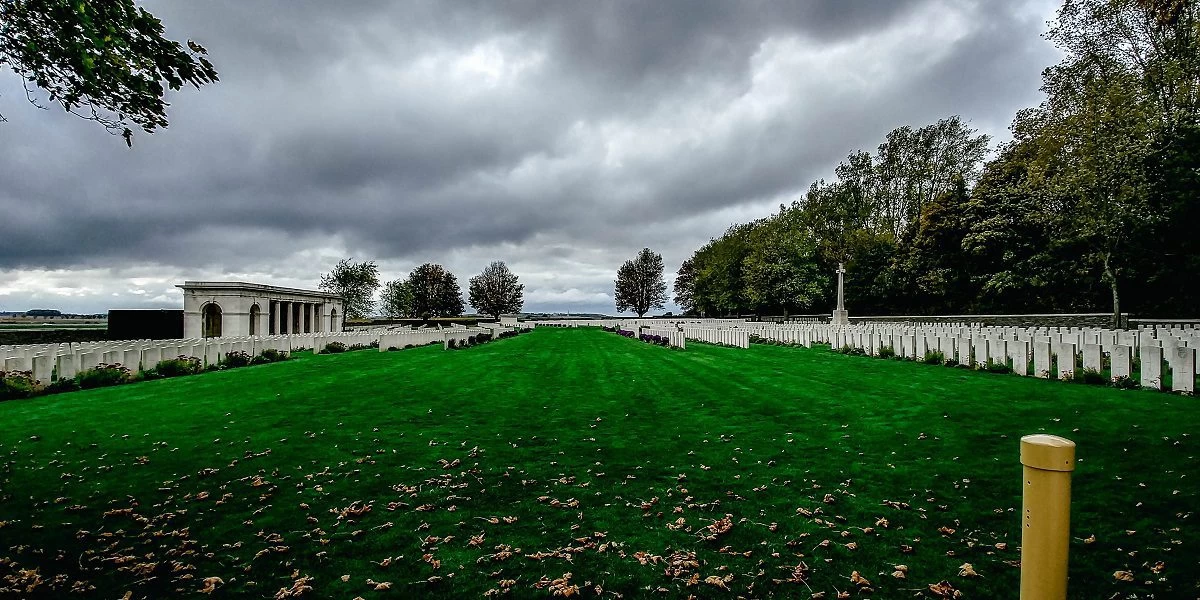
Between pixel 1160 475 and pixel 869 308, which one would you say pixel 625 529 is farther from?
pixel 869 308

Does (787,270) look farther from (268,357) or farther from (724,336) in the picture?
(268,357)

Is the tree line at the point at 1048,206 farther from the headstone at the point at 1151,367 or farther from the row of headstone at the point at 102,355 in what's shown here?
the row of headstone at the point at 102,355

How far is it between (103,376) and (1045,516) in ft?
53.5

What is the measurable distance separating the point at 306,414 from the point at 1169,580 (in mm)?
9522

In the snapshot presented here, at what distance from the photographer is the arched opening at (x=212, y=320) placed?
30.4m

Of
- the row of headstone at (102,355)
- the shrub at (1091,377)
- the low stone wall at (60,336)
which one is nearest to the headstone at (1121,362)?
the shrub at (1091,377)

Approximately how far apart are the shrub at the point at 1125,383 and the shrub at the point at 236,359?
21.5 metres

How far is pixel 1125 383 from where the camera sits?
8797 millimetres

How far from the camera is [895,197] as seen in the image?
45.5 metres

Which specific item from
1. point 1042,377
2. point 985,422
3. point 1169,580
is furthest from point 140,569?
point 1042,377

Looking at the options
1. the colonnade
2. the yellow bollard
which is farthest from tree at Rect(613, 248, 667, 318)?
the yellow bollard

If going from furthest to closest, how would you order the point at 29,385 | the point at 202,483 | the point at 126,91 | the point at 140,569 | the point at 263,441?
the point at 29,385
the point at 263,441
the point at 126,91
the point at 202,483
the point at 140,569

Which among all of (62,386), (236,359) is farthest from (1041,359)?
(236,359)

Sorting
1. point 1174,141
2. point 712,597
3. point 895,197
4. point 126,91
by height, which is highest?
point 895,197
